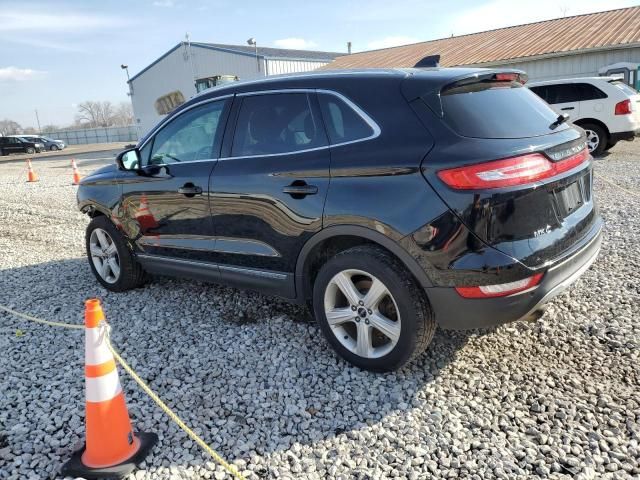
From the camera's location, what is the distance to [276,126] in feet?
11.5

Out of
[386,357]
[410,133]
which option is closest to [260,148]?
[410,133]

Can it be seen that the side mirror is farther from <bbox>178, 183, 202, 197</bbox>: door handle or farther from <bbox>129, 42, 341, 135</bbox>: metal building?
<bbox>129, 42, 341, 135</bbox>: metal building

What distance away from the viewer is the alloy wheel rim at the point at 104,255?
4852 millimetres

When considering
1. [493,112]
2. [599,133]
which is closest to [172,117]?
[493,112]

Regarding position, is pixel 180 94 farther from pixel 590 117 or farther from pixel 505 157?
pixel 505 157

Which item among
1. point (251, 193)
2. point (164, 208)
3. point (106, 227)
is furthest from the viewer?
point (106, 227)

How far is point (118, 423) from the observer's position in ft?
8.16

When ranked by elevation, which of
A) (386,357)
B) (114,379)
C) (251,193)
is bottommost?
(386,357)

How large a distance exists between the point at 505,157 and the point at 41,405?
3016 millimetres

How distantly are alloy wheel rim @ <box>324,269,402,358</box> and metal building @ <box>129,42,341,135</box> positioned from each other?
25.8 m

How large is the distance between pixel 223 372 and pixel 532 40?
23.5 metres

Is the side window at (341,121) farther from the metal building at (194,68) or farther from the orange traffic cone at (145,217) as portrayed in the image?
the metal building at (194,68)

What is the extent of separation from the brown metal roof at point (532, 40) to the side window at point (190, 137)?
19.5 m

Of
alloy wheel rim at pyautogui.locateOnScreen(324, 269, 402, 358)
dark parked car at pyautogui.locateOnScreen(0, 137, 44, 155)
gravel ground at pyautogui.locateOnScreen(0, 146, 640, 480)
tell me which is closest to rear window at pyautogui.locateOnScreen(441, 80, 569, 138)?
alloy wheel rim at pyautogui.locateOnScreen(324, 269, 402, 358)
